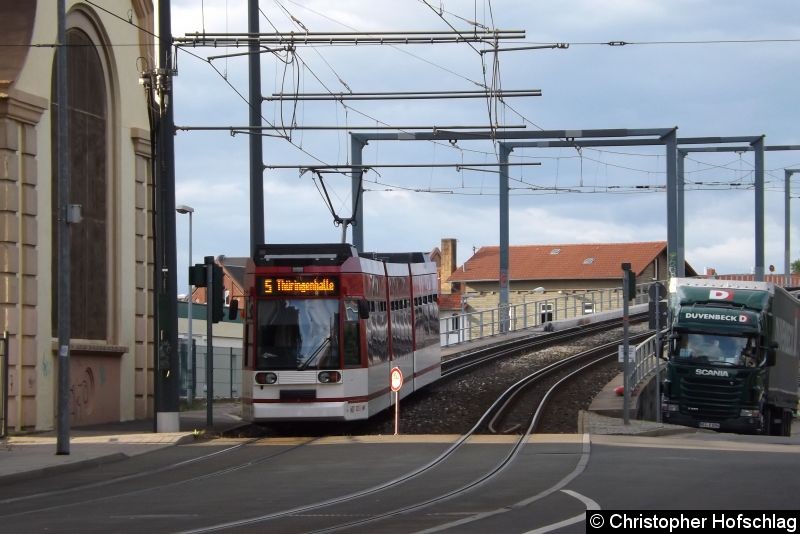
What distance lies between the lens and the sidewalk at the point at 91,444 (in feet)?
64.1

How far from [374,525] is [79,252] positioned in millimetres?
17821

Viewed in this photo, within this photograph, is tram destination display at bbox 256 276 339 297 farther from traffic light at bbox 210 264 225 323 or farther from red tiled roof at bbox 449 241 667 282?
red tiled roof at bbox 449 241 667 282

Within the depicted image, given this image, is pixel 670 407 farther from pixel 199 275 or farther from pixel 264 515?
pixel 264 515

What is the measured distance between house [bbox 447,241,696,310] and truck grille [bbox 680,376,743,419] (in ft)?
209

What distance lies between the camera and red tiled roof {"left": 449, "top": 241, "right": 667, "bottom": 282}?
100 meters

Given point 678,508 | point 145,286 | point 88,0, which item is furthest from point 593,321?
point 678,508

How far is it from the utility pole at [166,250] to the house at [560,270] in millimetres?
73182

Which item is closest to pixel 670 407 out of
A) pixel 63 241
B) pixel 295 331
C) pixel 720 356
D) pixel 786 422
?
pixel 720 356

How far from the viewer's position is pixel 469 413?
91.6ft

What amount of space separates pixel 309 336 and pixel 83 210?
7.89 m

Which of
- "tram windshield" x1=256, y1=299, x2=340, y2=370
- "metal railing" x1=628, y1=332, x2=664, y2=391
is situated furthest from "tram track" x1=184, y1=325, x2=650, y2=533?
"tram windshield" x1=256, y1=299, x2=340, y2=370

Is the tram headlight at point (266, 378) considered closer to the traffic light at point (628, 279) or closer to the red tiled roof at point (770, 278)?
the traffic light at point (628, 279)

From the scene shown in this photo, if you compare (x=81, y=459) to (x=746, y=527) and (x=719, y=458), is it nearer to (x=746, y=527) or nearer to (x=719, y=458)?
(x=719, y=458)

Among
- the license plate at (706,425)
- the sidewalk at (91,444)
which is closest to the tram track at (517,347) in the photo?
the license plate at (706,425)
